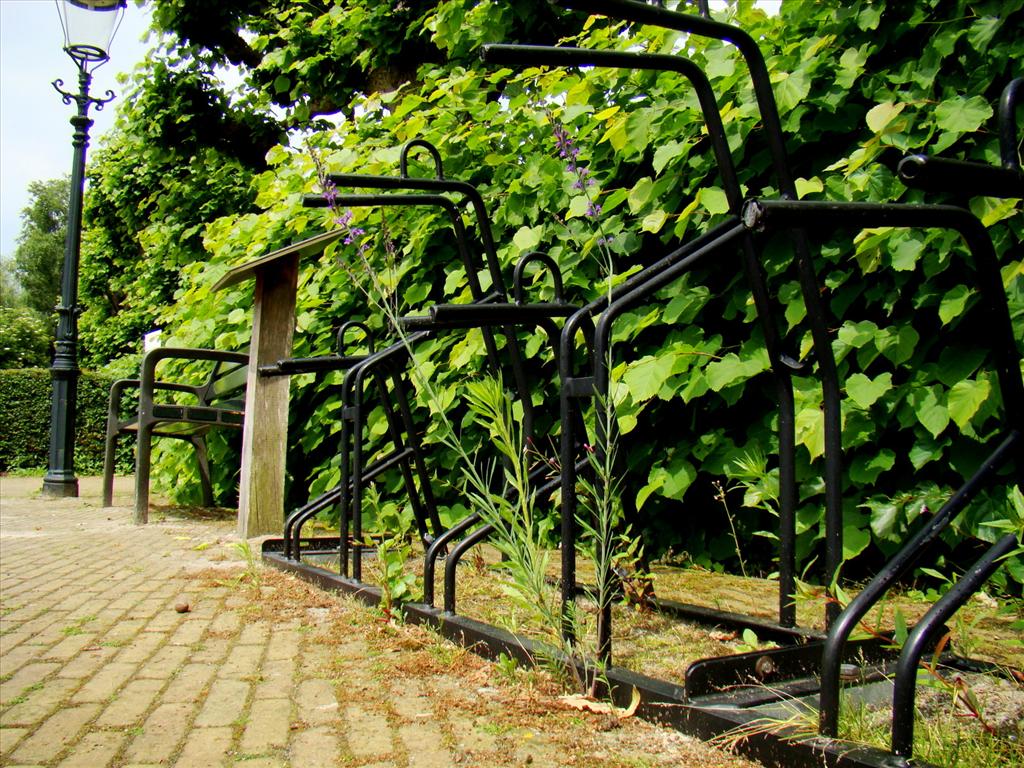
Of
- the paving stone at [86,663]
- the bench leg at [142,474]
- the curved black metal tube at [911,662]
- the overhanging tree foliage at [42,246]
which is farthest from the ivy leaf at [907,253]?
the overhanging tree foliage at [42,246]

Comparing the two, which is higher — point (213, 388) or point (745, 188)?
point (745, 188)

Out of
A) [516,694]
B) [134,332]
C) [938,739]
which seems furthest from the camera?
[134,332]

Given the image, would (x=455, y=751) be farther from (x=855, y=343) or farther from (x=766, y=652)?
(x=855, y=343)

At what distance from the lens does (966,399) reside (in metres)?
2.38

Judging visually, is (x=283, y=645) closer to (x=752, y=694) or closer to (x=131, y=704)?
(x=131, y=704)

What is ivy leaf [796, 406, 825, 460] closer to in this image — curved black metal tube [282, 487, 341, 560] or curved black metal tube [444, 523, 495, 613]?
curved black metal tube [444, 523, 495, 613]

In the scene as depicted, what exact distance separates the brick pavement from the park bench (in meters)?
2.21

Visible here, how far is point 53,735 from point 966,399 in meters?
2.43

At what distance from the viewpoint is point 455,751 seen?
160 centimetres

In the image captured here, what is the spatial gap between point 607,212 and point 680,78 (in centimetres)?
61

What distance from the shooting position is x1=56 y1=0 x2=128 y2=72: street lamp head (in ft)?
29.9

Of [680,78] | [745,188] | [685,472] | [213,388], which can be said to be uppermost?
[680,78]

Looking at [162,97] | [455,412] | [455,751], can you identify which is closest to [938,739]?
[455,751]

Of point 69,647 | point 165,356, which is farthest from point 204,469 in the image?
point 69,647
